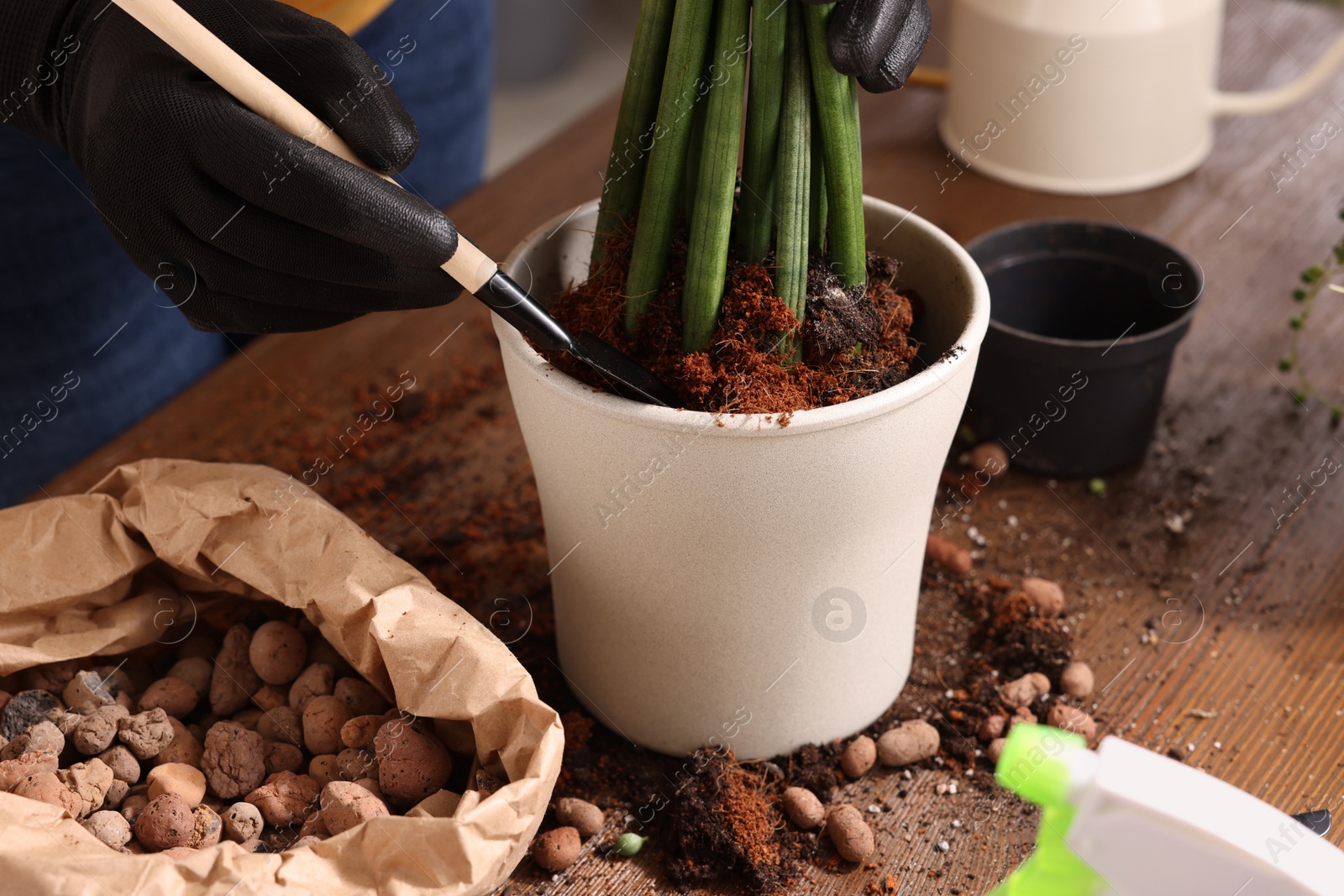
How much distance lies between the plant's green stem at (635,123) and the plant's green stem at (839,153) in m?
0.08

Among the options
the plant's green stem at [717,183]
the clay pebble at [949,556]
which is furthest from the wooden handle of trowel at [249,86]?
the clay pebble at [949,556]

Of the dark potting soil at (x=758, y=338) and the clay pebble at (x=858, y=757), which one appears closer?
the dark potting soil at (x=758, y=338)

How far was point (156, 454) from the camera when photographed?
3.00 feet

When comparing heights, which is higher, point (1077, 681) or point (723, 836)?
point (723, 836)

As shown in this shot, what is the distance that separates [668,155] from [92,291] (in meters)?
0.73

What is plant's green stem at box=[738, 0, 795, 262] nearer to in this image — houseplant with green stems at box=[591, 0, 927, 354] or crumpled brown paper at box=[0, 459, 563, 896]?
houseplant with green stems at box=[591, 0, 927, 354]

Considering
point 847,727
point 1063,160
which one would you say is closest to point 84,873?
point 847,727

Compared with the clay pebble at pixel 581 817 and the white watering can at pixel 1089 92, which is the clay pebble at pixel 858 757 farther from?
the white watering can at pixel 1089 92

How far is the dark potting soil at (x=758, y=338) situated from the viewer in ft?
1.93

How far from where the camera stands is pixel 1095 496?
888 mm

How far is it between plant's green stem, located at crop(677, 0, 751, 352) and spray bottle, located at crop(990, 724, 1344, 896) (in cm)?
27

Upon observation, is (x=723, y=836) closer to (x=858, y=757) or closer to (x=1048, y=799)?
(x=858, y=757)

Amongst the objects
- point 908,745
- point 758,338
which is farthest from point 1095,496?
Answer: point 758,338

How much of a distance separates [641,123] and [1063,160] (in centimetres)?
68
